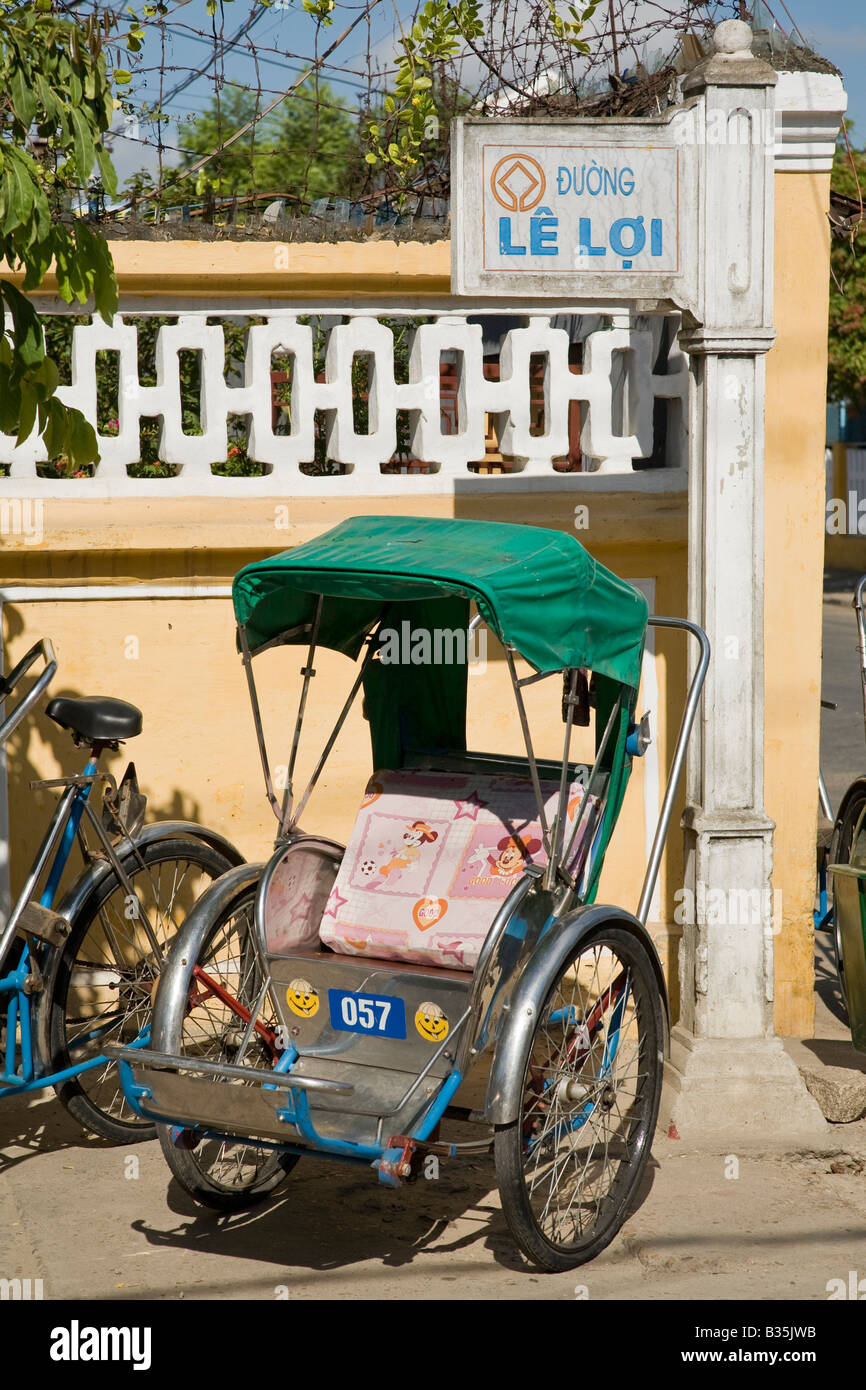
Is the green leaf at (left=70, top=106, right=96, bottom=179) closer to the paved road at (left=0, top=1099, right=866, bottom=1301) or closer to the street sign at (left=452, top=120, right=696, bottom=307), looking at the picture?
the street sign at (left=452, top=120, right=696, bottom=307)

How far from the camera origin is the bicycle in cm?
452

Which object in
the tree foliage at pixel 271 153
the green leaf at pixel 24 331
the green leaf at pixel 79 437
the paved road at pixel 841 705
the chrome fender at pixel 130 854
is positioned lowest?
the paved road at pixel 841 705

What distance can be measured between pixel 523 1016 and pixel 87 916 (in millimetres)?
1670

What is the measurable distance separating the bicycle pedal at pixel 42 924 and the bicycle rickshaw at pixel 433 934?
1.62ft

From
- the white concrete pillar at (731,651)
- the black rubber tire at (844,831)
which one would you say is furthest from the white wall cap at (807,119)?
the black rubber tire at (844,831)

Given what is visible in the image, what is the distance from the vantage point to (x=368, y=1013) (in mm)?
4133

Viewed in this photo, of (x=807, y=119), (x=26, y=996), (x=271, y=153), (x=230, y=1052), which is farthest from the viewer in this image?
(x=271, y=153)

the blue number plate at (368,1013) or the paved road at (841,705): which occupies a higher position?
the blue number plate at (368,1013)

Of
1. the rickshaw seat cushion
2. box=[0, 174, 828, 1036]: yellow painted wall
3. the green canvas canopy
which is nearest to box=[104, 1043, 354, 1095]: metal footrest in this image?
the rickshaw seat cushion

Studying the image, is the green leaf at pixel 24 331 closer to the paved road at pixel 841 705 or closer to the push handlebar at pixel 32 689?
the push handlebar at pixel 32 689

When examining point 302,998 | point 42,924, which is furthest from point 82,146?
point 302,998

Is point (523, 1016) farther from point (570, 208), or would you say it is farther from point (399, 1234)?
point (570, 208)

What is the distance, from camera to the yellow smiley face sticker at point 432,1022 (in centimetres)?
402

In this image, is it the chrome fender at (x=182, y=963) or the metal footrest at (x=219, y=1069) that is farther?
the chrome fender at (x=182, y=963)
